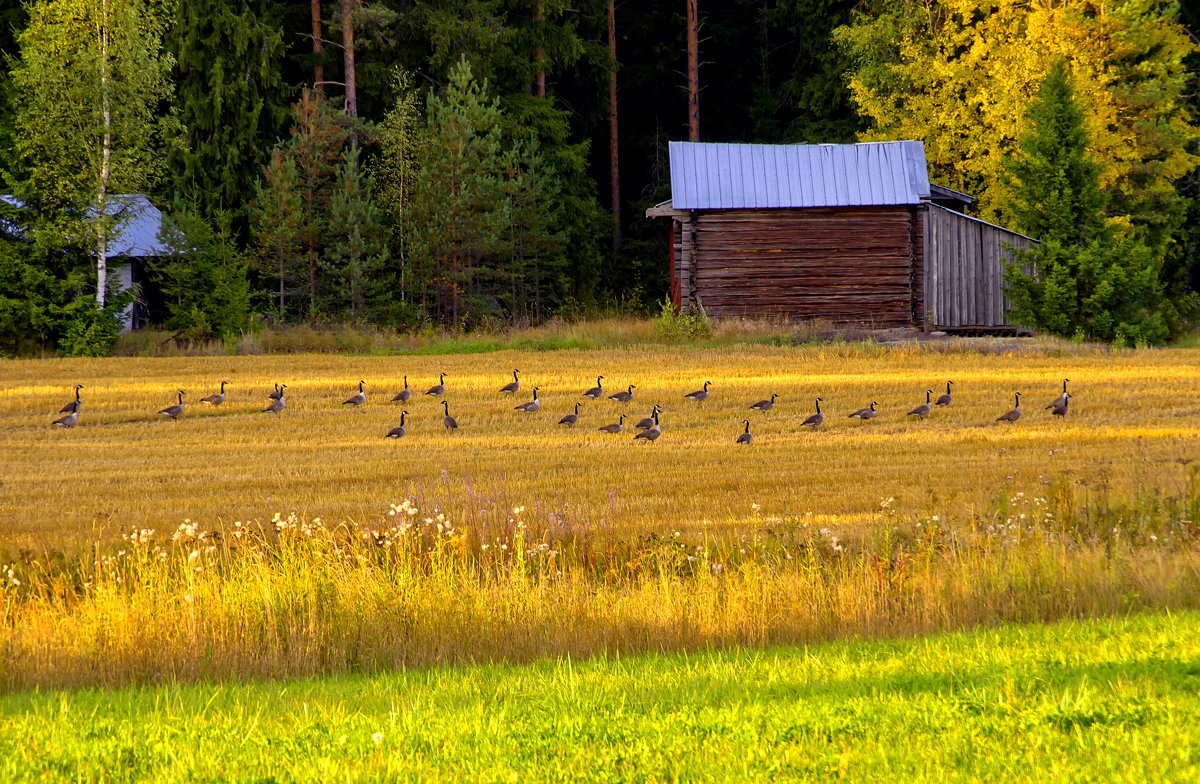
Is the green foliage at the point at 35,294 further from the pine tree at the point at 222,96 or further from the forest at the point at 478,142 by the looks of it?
the pine tree at the point at 222,96

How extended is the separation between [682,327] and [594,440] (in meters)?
15.5

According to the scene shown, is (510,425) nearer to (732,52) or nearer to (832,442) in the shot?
(832,442)

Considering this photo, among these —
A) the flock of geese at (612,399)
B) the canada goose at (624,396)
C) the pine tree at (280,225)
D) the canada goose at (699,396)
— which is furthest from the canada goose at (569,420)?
the pine tree at (280,225)

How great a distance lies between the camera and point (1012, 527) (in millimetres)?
11297

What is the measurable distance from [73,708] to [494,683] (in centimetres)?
248

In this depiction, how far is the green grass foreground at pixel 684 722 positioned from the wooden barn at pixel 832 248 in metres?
30.0

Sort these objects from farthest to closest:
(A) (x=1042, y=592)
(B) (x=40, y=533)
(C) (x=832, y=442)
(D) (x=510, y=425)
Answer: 1. (D) (x=510, y=425)
2. (C) (x=832, y=442)
3. (B) (x=40, y=533)
4. (A) (x=1042, y=592)

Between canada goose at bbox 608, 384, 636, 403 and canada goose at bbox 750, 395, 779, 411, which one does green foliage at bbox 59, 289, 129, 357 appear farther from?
canada goose at bbox 750, 395, 779, 411

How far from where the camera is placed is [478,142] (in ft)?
137

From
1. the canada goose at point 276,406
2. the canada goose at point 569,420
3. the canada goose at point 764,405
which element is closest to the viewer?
the canada goose at point 569,420

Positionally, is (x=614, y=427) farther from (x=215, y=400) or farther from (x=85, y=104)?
(x=85, y=104)

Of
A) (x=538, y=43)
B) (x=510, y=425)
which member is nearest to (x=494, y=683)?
(x=510, y=425)

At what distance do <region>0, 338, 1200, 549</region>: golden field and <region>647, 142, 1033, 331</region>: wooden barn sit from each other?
238 inches

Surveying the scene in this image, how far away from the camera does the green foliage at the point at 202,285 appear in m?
37.2
